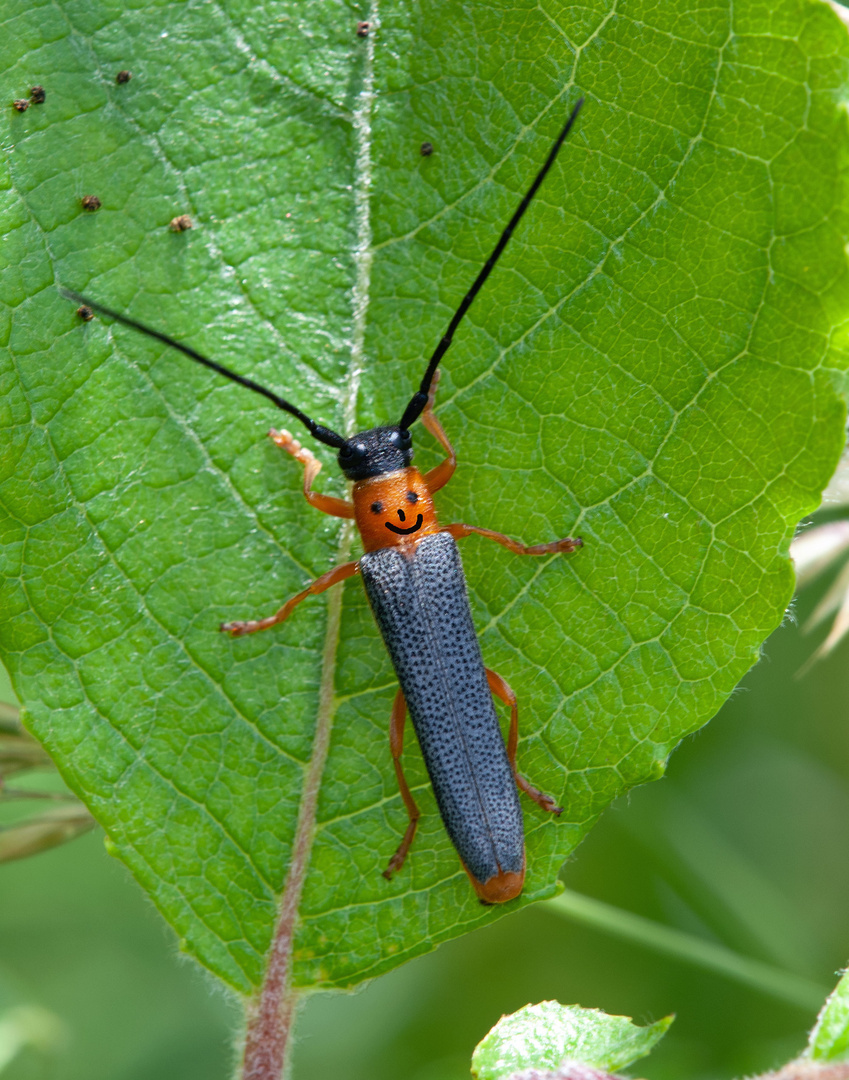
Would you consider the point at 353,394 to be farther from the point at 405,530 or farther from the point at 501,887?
the point at 501,887

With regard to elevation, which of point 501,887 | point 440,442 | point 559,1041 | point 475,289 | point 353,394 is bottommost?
point 559,1041

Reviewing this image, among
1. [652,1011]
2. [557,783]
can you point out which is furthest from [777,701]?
[557,783]

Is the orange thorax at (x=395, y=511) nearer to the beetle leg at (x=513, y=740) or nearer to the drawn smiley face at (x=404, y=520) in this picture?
the drawn smiley face at (x=404, y=520)

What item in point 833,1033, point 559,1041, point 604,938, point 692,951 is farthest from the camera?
point 604,938

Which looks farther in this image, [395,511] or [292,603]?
[395,511]

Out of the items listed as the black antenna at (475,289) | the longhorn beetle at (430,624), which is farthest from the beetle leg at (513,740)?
the black antenna at (475,289)

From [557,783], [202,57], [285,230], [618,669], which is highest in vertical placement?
[202,57]

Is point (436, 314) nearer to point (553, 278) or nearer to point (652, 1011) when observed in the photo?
point (553, 278)

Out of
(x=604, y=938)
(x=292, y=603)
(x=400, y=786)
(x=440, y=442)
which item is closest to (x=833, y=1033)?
(x=400, y=786)
